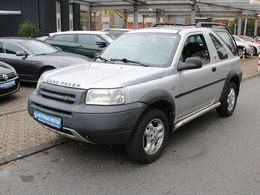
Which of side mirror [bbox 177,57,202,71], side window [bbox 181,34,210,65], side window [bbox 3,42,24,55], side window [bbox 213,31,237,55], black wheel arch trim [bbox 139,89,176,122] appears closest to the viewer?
black wheel arch trim [bbox 139,89,176,122]

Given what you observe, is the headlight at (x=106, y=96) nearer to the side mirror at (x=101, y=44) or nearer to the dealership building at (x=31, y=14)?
the side mirror at (x=101, y=44)

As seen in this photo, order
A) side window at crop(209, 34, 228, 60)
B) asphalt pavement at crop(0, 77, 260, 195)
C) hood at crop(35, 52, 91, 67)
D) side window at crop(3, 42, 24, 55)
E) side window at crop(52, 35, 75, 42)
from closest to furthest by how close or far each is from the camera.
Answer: asphalt pavement at crop(0, 77, 260, 195)
side window at crop(209, 34, 228, 60)
hood at crop(35, 52, 91, 67)
side window at crop(3, 42, 24, 55)
side window at crop(52, 35, 75, 42)

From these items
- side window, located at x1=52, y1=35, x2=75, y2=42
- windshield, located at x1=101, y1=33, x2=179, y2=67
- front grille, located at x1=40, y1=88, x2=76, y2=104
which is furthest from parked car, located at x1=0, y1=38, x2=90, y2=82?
front grille, located at x1=40, y1=88, x2=76, y2=104

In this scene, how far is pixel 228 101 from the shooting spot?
6.34 metres

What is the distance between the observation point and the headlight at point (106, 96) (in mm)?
3688

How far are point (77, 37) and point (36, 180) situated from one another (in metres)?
8.99

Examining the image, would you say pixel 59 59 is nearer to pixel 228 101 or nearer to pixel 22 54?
pixel 22 54

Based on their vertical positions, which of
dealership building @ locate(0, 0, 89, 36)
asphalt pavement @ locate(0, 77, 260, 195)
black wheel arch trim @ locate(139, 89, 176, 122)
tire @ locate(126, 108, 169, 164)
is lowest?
asphalt pavement @ locate(0, 77, 260, 195)

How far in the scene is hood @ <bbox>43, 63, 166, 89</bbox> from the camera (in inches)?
150

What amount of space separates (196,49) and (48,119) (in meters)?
2.61

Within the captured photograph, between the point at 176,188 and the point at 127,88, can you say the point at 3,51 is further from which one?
the point at 176,188

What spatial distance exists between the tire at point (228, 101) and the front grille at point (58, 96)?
334cm

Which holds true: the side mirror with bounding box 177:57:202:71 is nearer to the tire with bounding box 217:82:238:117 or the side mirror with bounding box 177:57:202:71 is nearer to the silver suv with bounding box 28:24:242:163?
the silver suv with bounding box 28:24:242:163

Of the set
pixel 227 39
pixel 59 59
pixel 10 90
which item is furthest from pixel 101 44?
pixel 227 39
